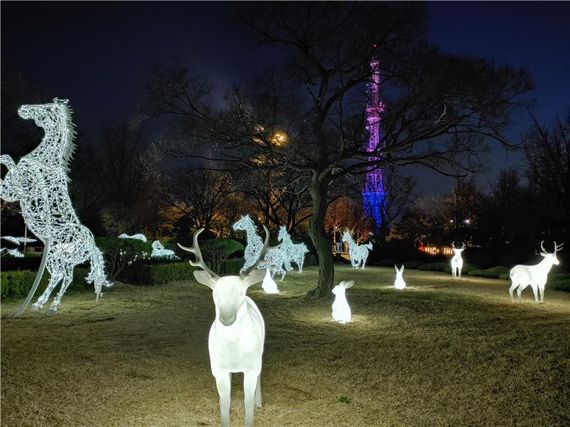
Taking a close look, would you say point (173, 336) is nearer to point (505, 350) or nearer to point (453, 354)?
point (453, 354)

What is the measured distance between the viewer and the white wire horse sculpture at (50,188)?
941 centimetres

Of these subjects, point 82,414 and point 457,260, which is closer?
point 82,414

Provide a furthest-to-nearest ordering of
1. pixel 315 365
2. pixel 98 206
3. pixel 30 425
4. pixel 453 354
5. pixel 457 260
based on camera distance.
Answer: pixel 98 206 < pixel 457 260 < pixel 453 354 < pixel 315 365 < pixel 30 425

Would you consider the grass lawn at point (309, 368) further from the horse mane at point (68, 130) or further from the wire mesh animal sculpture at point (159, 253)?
the wire mesh animal sculpture at point (159, 253)

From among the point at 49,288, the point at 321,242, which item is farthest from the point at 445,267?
the point at 49,288

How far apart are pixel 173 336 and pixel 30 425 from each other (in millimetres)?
4170

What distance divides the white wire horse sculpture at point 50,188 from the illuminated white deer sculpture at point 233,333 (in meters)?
6.98

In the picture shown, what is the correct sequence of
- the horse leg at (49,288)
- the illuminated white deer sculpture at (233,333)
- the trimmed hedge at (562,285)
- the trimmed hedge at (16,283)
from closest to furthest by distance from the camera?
the illuminated white deer sculpture at (233,333)
the horse leg at (49,288)
the trimmed hedge at (16,283)
the trimmed hedge at (562,285)

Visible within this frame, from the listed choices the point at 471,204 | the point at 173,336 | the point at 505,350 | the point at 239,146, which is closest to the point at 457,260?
the point at 239,146

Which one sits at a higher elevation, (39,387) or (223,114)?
(223,114)

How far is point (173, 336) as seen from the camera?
8539mm

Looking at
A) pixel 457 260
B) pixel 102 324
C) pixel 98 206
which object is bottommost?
pixel 102 324

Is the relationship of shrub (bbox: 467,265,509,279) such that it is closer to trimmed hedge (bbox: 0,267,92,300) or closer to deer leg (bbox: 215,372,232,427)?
trimmed hedge (bbox: 0,267,92,300)

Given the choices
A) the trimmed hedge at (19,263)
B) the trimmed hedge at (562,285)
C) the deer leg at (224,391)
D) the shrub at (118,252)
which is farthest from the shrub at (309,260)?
the deer leg at (224,391)
